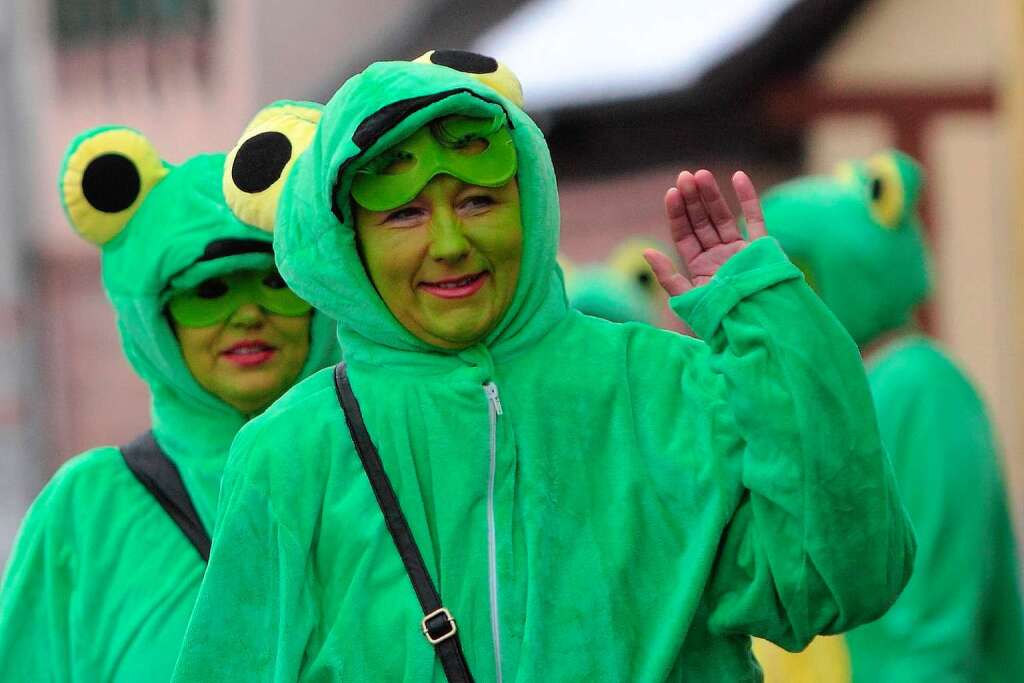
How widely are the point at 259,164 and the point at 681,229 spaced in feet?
3.00

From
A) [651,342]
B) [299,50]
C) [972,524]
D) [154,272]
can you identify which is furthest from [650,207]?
[651,342]

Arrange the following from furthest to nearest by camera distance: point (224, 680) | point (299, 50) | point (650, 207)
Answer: point (299, 50)
point (650, 207)
point (224, 680)

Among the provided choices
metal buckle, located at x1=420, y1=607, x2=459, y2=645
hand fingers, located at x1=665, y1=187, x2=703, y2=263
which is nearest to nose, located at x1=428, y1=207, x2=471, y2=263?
hand fingers, located at x1=665, y1=187, x2=703, y2=263

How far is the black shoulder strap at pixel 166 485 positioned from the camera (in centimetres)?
436

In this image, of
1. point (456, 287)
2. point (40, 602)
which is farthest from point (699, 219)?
point (40, 602)

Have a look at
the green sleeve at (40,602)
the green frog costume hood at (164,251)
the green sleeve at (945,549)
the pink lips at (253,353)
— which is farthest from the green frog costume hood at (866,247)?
the green sleeve at (40,602)

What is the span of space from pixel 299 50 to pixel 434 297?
1209 cm

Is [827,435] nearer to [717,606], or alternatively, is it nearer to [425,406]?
[717,606]

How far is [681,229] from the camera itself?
11.1 feet

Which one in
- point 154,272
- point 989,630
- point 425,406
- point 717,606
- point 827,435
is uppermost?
point 154,272

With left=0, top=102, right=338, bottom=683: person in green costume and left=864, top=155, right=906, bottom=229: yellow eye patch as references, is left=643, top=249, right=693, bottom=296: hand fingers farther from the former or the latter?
left=864, top=155, right=906, bottom=229: yellow eye patch

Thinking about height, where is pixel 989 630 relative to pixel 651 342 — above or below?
below

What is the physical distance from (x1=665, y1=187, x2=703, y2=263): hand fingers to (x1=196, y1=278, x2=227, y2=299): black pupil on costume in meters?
1.36

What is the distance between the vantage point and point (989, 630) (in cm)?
582
